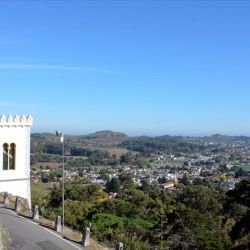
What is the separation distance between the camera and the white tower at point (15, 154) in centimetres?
2697

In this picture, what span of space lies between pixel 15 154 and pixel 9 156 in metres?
0.35

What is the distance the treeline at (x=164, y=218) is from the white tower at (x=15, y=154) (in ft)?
7.54

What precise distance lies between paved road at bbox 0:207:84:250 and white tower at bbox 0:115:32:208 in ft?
24.9

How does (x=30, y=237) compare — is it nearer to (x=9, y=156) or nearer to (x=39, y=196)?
(x=9, y=156)

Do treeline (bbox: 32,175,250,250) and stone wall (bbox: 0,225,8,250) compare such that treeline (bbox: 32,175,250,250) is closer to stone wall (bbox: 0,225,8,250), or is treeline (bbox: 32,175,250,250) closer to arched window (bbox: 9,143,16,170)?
arched window (bbox: 9,143,16,170)

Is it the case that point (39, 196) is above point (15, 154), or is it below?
below

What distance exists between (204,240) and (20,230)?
332 inches

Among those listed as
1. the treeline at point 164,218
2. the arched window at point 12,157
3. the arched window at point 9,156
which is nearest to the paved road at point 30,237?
the treeline at point 164,218

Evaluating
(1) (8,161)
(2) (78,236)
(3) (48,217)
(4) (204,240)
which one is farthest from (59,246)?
(1) (8,161)

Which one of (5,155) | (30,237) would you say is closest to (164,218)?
(5,155)

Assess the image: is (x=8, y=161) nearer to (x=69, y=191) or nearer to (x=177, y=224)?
(x=177, y=224)

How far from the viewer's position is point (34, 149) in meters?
157

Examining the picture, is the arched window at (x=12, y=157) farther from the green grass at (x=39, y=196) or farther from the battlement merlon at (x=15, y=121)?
the green grass at (x=39, y=196)

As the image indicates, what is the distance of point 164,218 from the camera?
94.4ft
